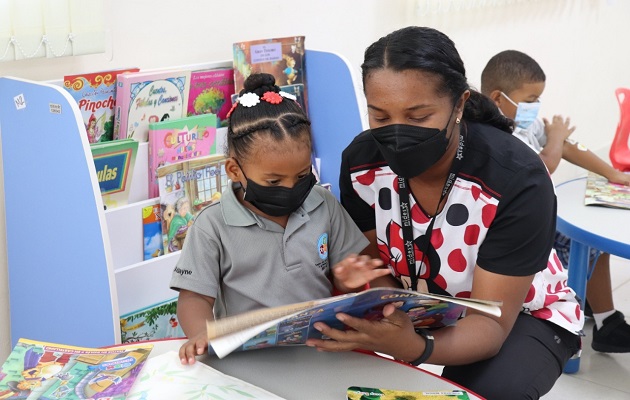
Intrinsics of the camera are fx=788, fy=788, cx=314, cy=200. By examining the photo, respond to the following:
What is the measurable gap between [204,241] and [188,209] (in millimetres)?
766

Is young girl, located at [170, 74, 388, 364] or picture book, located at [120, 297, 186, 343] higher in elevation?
young girl, located at [170, 74, 388, 364]

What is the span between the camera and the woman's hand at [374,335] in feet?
4.25

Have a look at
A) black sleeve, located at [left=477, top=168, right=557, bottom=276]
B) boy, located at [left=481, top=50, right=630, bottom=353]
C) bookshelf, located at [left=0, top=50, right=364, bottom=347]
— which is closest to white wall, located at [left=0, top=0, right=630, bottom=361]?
bookshelf, located at [left=0, top=50, right=364, bottom=347]

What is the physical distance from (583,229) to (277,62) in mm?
1098

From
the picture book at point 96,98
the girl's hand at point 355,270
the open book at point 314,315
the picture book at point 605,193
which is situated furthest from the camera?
the picture book at point 605,193

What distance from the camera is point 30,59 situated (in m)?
2.11

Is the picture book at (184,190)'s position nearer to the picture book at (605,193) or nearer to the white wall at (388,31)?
the white wall at (388,31)

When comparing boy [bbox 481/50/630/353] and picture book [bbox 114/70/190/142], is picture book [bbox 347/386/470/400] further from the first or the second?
boy [bbox 481/50/630/353]

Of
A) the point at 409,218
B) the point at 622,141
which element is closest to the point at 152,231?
the point at 409,218

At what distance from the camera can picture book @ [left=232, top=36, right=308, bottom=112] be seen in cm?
243

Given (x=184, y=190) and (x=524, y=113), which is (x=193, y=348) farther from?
(x=524, y=113)

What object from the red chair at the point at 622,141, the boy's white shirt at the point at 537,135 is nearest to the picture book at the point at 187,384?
the boy's white shirt at the point at 537,135

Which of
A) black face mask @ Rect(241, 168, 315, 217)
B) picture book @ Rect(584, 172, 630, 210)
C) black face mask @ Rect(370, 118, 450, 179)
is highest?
black face mask @ Rect(370, 118, 450, 179)

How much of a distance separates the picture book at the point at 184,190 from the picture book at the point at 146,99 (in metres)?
0.14
